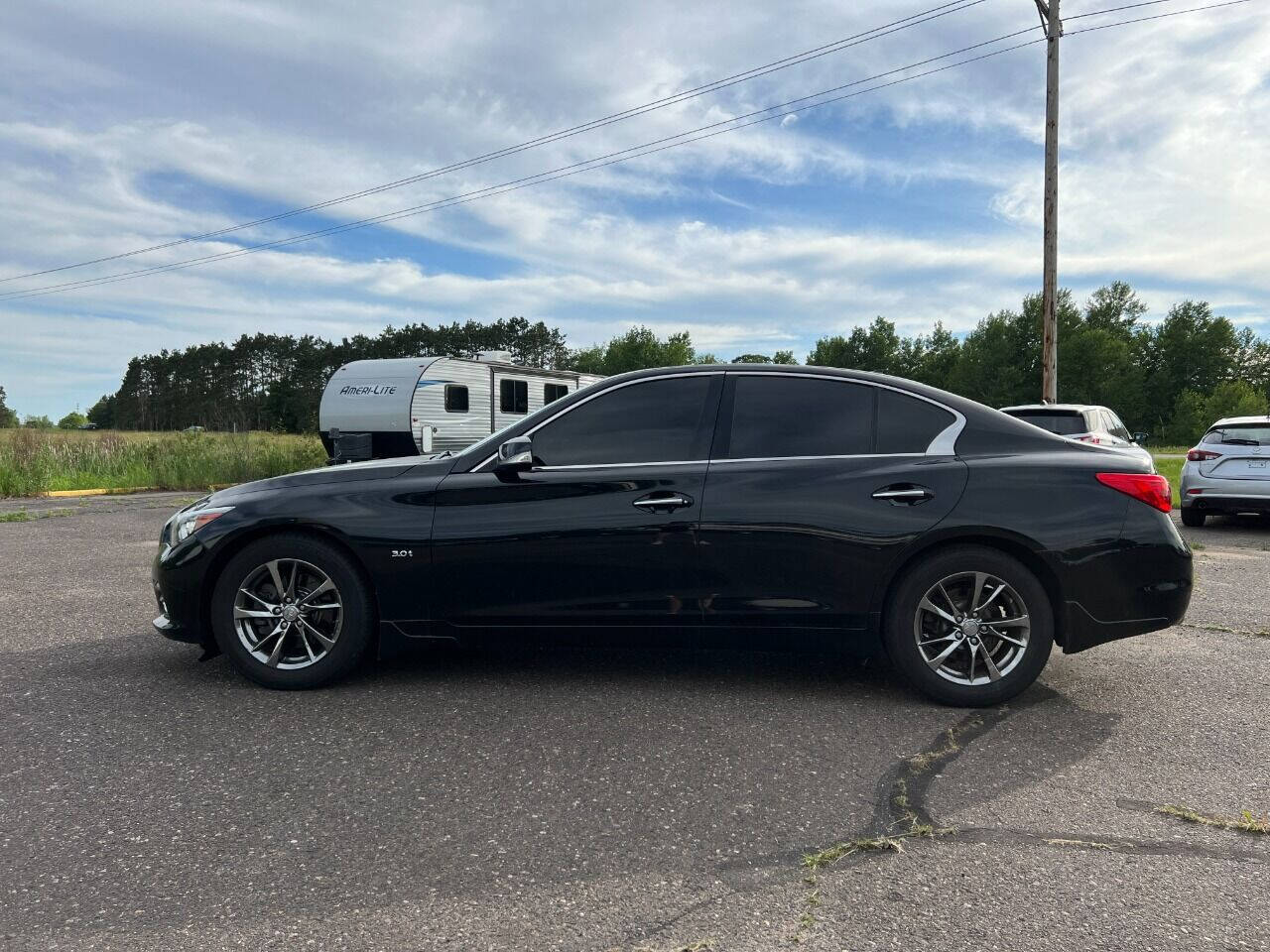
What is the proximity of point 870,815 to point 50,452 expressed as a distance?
72.2 ft

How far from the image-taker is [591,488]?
420 cm

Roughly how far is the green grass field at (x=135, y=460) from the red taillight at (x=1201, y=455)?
1788 cm

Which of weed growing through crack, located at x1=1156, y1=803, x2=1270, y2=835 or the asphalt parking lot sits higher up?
the asphalt parking lot

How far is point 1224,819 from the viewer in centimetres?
289

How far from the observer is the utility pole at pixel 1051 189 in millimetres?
16438

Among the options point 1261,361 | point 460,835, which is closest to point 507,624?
point 460,835

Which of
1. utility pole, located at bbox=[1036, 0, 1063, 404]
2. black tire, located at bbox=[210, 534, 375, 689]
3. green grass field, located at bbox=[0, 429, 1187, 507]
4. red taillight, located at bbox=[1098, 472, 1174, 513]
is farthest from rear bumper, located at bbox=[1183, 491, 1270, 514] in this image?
black tire, located at bbox=[210, 534, 375, 689]

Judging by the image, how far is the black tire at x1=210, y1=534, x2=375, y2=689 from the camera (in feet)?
14.0

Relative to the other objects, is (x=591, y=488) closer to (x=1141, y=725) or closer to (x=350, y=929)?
(x=350, y=929)

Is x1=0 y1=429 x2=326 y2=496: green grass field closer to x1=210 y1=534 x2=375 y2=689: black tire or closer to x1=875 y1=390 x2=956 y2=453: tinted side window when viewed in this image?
x1=210 y1=534 x2=375 y2=689: black tire

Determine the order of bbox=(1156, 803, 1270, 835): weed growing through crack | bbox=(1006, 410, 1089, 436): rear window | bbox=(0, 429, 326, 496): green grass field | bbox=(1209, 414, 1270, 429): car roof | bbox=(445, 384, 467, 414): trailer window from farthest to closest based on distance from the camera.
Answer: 1. bbox=(445, 384, 467, 414): trailer window
2. bbox=(0, 429, 326, 496): green grass field
3. bbox=(1209, 414, 1270, 429): car roof
4. bbox=(1006, 410, 1089, 436): rear window
5. bbox=(1156, 803, 1270, 835): weed growing through crack

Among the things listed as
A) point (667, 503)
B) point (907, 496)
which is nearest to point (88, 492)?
point (667, 503)

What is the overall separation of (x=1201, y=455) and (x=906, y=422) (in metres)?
9.44

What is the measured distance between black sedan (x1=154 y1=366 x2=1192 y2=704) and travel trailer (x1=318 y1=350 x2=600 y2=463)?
52.5 feet
